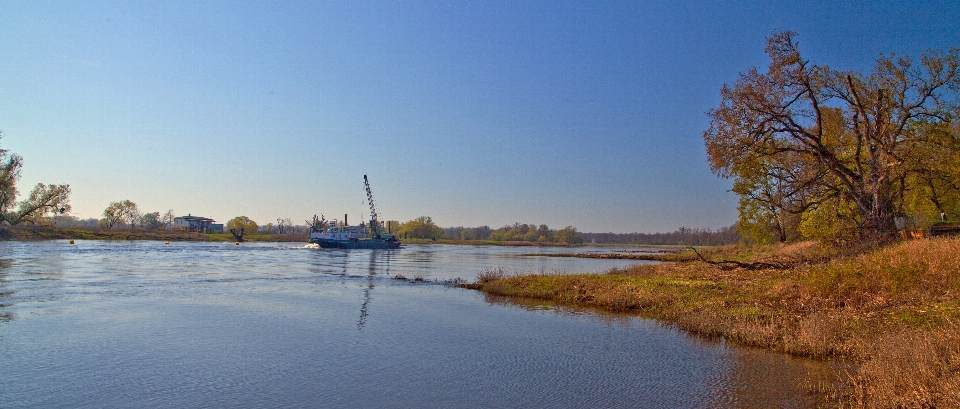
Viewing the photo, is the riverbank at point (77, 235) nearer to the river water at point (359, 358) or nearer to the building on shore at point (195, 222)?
the building on shore at point (195, 222)

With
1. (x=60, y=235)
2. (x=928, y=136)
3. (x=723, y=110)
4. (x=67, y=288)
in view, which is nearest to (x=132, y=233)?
(x=60, y=235)

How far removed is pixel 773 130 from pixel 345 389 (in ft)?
79.8

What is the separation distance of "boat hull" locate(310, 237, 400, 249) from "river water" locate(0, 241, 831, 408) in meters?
77.0

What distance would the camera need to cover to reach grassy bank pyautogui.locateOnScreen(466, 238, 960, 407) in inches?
355

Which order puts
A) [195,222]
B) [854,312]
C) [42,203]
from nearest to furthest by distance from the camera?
1. [854,312]
2. [42,203]
3. [195,222]

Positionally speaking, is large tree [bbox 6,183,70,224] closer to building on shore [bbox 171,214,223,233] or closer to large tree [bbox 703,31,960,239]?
building on shore [bbox 171,214,223,233]

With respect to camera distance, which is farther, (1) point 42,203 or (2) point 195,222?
(2) point 195,222

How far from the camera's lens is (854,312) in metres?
14.7

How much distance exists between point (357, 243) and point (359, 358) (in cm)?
9476

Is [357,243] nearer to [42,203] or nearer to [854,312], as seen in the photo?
[42,203]

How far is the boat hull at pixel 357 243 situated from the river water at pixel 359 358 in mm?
76996

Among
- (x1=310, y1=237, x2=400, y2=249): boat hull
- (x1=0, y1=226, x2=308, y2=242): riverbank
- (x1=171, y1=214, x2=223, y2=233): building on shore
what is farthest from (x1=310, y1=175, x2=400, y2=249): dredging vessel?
(x1=171, y1=214, x2=223, y2=233): building on shore

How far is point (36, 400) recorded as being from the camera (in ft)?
31.1

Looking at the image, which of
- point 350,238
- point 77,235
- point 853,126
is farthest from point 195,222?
point 853,126
